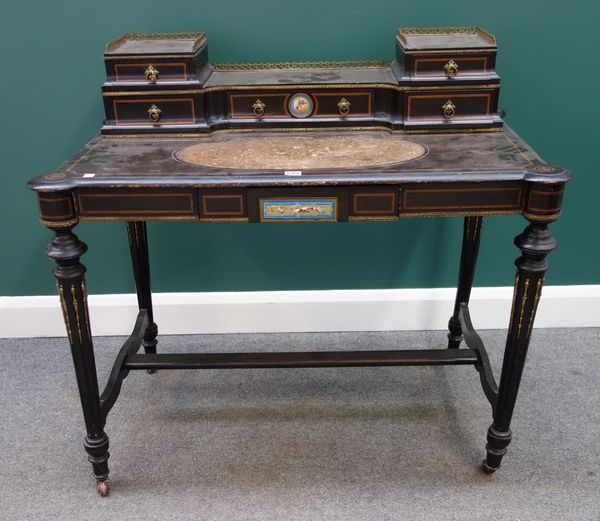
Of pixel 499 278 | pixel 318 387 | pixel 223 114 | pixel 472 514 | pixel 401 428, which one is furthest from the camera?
pixel 499 278

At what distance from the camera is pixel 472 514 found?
2363mm

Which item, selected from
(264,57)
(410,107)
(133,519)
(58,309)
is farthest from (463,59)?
(58,309)

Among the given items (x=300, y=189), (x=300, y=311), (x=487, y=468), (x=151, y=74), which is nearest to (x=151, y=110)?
(x=151, y=74)

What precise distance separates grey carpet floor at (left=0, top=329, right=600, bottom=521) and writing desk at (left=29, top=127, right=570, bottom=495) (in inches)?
7.1

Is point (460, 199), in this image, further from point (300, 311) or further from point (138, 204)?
point (300, 311)

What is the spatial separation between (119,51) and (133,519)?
5.54 ft

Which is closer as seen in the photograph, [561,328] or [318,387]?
[318,387]

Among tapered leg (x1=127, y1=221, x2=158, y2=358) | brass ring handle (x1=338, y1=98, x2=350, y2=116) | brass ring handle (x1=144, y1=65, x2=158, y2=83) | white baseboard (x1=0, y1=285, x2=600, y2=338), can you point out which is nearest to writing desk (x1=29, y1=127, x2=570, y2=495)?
brass ring handle (x1=338, y1=98, x2=350, y2=116)

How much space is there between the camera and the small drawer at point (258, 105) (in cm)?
251

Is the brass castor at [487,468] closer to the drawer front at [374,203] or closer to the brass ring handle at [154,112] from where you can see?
the drawer front at [374,203]

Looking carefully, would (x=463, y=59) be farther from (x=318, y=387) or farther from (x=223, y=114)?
(x=318, y=387)

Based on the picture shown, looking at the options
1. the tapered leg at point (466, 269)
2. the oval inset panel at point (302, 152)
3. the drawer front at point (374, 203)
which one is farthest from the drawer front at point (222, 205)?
the tapered leg at point (466, 269)

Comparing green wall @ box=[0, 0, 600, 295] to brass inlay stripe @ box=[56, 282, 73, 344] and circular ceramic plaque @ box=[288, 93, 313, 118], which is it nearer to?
circular ceramic plaque @ box=[288, 93, 313, 118]

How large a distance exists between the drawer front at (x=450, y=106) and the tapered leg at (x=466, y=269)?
56 centimetres
